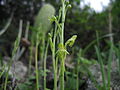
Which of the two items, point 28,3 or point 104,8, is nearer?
point 28,3

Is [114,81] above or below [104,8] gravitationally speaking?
below

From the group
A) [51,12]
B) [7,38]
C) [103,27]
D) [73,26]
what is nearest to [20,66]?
[51,12]

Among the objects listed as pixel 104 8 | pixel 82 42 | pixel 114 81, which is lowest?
pixel 114 81

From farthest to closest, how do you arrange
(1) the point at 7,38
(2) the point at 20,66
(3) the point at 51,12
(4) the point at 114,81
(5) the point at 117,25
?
(5) the point at 117,25, (1) the point at 7,38, (3) the point at 51,12, (2) the point at 20,66, (4) the point at 114,81

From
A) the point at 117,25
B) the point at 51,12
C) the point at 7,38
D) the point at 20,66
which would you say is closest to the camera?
the point at 20,66

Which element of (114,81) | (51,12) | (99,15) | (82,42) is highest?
(99,15)

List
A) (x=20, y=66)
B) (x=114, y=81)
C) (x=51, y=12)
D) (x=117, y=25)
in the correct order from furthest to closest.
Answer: (x=117, y=25) < (x=51, y=12) < (x=20, y=66) < (x=114, y=81)

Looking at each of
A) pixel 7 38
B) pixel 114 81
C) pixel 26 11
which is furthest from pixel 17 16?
pixel 114 81

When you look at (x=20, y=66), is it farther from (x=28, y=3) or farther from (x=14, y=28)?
(x=28, y=3)

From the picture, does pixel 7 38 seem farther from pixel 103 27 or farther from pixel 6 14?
pixel 103 27

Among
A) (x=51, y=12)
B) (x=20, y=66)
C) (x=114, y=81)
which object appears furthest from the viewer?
(x=51, y=12)
